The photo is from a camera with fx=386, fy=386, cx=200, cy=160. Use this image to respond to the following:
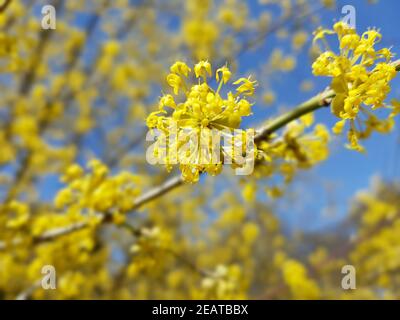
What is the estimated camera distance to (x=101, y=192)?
208cm

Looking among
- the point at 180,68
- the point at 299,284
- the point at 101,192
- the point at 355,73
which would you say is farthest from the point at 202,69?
the point at 299,284

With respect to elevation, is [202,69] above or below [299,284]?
above

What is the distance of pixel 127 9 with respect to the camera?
6.36m

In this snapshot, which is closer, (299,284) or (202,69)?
(202,69)

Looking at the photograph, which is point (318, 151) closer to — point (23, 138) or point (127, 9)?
point (23, 138)

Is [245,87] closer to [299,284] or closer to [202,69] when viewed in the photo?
[202,69]

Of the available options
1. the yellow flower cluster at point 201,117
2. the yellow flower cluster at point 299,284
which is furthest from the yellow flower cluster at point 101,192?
the yellow flower cluster at point 299,284

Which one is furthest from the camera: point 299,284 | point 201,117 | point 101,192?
point 299,284

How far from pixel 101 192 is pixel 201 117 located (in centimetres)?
106

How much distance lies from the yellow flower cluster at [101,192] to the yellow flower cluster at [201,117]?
0.94m

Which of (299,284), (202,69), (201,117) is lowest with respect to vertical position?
(299,284)

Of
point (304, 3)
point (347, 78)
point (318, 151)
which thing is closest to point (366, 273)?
point (304, 3)

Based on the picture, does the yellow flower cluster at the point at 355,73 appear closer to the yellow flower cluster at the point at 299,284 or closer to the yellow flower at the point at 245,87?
the yellow flower at the point at 245,87

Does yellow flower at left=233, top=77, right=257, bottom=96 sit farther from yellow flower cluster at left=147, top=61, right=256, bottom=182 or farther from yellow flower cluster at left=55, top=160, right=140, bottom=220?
yellow flower cluster at left=55, top=160, right=140, bottom=220
